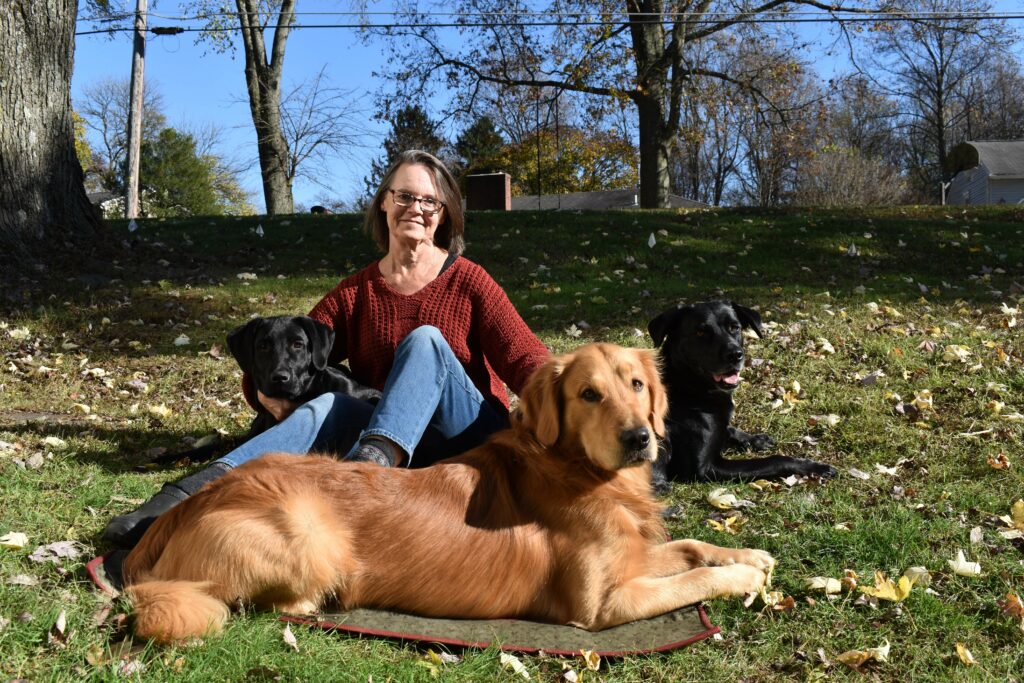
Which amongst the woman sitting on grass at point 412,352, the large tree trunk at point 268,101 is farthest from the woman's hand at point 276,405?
the large tree trunk at point 268,101

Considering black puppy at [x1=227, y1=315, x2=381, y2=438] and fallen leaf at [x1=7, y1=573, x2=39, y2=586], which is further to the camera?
black puppy at [x1=227, y1=315, x2=381, y2=438]

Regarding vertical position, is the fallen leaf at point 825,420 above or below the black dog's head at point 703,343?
below

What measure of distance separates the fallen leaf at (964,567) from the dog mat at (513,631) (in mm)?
1155

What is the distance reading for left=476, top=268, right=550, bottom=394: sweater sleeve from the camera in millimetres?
4198

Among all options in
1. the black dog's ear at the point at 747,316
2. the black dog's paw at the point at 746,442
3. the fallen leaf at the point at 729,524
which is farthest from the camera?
the black dog's paw at the point at 746,442

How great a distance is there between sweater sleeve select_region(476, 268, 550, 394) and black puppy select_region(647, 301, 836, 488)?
98cm

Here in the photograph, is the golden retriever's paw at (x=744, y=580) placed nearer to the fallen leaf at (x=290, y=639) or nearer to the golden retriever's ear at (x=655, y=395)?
the golden retriever's ear at (x=655, y=395)

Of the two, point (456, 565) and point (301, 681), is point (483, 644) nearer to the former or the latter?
point (456, 565)

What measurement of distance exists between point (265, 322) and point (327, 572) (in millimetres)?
2549

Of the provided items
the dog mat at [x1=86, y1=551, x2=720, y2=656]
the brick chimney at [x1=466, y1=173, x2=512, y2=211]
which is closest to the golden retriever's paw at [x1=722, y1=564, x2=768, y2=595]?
the dog mat at [x1=86, y1=551, x2=720, y2=656]

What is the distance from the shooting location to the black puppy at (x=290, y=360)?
4.73 metres

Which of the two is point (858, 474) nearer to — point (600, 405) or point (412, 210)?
point (600, 405)

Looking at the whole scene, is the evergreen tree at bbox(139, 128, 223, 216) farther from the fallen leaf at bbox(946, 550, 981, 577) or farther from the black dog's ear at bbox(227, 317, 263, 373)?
the fallen leaf at bbox(946, 550, 981, 577)

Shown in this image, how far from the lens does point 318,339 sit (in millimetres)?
4688
